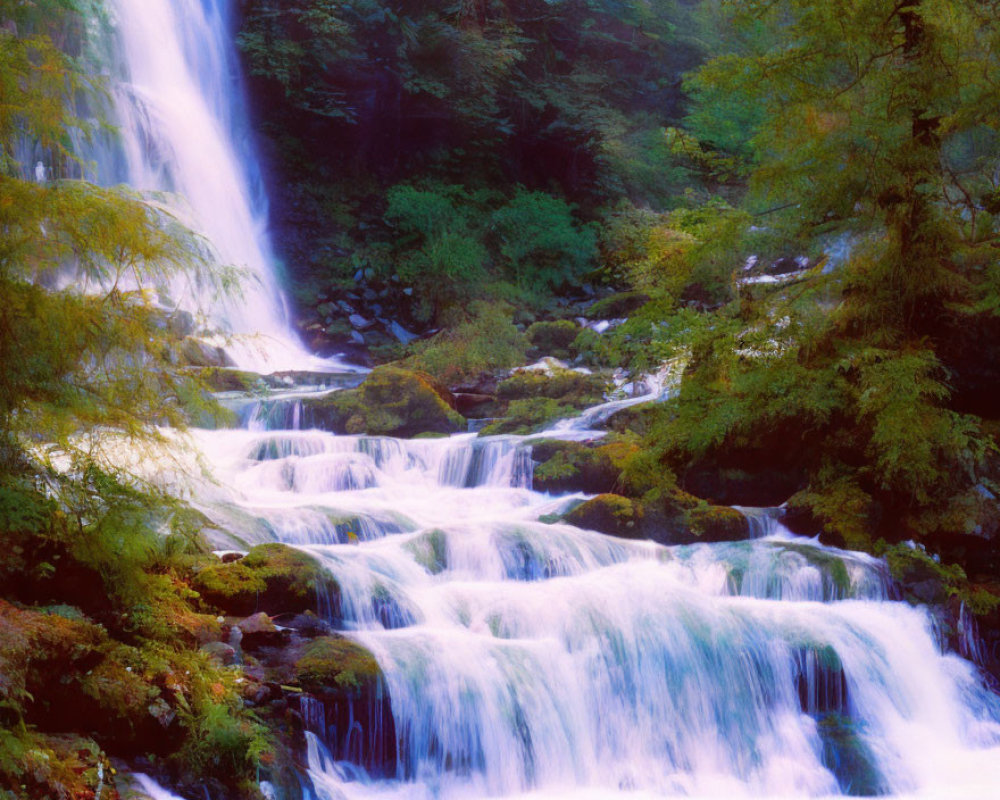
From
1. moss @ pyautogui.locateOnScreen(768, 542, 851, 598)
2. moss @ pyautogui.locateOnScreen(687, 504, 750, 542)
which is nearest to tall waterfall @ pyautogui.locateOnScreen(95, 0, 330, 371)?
moss @ pyautogui.locateOnScreen(687, 504, 750, 542)

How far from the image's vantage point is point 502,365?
641 inches

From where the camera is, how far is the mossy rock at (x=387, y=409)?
42.2ft

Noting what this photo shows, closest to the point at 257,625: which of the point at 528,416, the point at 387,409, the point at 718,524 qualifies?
the point at 718,524

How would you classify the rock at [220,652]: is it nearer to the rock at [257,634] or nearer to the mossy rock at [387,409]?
the rock at [257,634]

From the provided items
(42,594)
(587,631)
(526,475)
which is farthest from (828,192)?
(42,594)

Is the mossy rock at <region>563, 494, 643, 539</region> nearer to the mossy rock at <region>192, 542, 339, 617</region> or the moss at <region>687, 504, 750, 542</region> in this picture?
the moss at <region>687, 504, 750, 542</region>

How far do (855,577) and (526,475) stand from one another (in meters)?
4.15

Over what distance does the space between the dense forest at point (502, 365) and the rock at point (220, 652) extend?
0.03 meters

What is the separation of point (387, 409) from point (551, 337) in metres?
5.61

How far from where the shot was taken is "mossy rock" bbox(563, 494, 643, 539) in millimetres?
9016

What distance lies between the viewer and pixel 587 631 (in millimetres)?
6879

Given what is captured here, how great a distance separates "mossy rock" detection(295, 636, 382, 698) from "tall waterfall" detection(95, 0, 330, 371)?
10705mm

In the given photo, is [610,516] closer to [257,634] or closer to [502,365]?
[257,634]

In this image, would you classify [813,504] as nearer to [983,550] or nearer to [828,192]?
[983,550]
